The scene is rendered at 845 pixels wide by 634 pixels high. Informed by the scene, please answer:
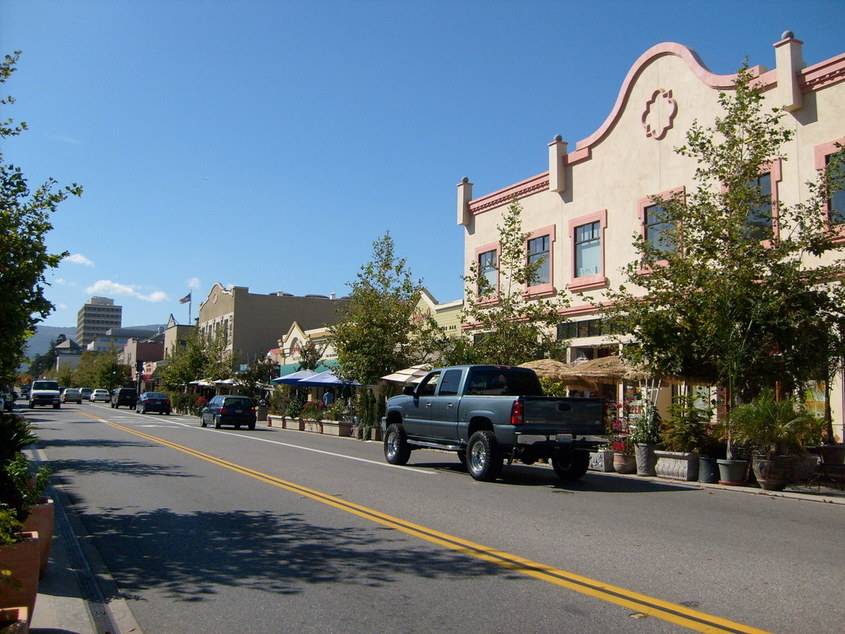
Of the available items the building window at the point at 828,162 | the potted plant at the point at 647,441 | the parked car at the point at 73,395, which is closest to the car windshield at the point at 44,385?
the parked car at the point at 73,395

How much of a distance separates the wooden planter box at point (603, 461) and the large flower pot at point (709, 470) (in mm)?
2644

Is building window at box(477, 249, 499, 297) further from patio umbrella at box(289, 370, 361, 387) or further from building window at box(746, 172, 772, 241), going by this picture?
building window at box(746, 172, 772, 241)

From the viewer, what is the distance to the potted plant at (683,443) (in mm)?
15352

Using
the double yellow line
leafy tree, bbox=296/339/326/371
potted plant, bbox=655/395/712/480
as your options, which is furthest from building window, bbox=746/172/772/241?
leafy tree, bbox=296/339/326/371

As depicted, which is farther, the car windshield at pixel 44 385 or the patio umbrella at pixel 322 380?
the car windshield at pixel 44 385

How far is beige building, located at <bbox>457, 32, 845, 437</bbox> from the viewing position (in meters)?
18.4

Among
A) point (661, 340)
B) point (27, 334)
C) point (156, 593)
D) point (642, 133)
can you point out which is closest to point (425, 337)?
point (642, 133)

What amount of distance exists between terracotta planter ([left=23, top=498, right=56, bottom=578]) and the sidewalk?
0.20m

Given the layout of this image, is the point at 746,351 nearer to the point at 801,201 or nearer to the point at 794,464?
the point at 794,464

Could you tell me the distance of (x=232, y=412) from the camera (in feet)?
113

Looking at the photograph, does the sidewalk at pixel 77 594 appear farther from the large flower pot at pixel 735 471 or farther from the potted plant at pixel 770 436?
the large flower pot at pixel 735 471

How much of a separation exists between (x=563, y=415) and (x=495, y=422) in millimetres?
1234

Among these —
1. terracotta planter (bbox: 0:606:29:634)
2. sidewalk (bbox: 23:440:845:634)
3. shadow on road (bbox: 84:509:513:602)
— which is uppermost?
terracotta planter (bbox: 0:606:29:634)

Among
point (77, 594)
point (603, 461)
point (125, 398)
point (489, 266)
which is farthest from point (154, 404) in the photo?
point (77, 594)
